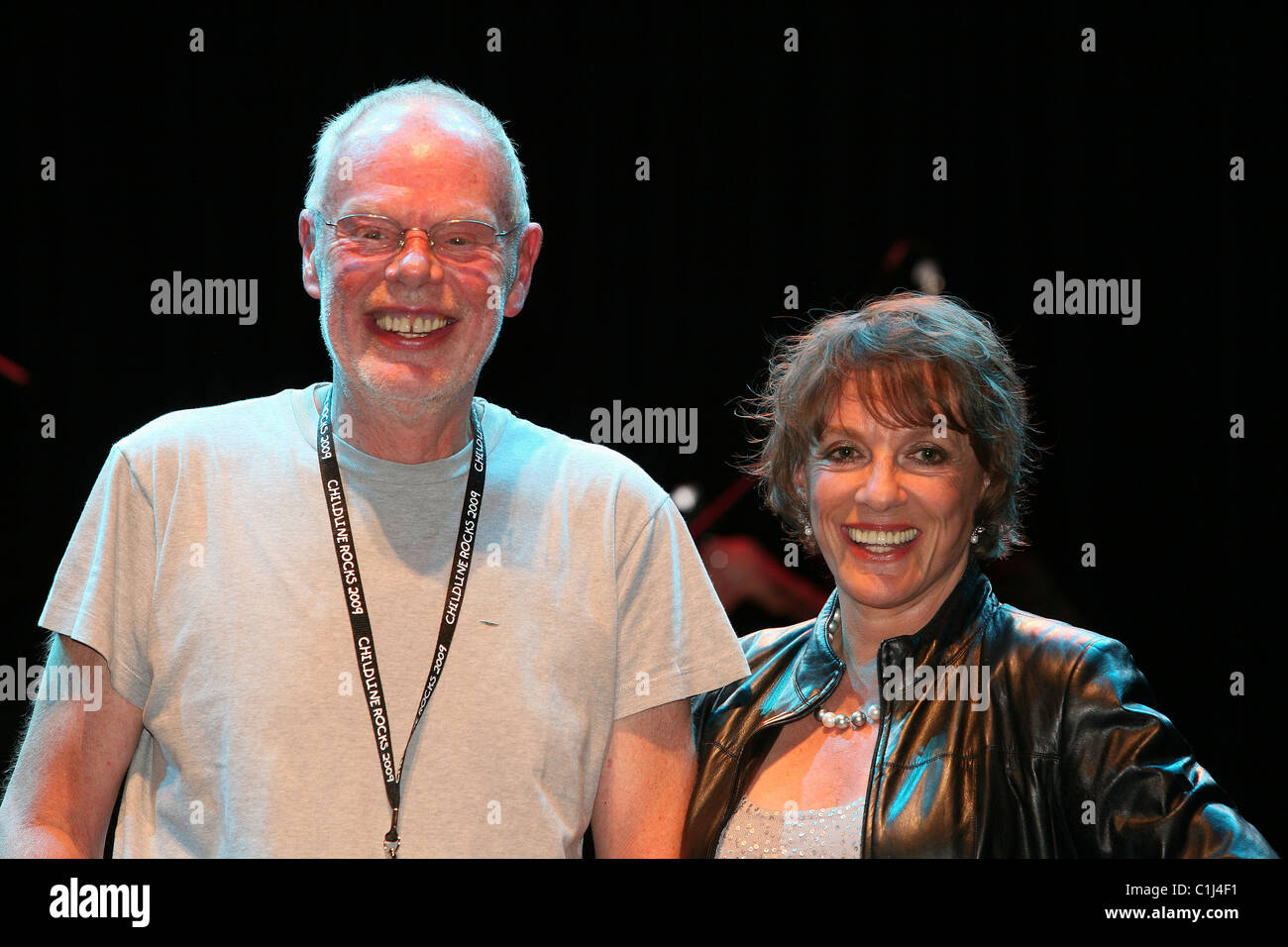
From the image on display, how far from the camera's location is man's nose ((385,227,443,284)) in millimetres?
2359

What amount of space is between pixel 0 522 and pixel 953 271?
275cm

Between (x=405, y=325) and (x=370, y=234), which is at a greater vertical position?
(x=370, y=234)

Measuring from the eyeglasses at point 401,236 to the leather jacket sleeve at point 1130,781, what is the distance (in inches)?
55.7

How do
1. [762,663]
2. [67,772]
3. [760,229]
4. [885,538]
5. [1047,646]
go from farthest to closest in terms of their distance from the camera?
[760,229], [762,663], [885,538], [1047,646], [67,772]

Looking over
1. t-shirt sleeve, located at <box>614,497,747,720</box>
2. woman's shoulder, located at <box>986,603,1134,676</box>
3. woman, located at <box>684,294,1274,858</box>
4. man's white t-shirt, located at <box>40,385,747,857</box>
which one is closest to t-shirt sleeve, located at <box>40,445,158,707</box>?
man's white t-shirt, located at <box>40,385,747,857</box>

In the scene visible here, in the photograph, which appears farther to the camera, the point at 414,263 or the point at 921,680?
the point at 921,680

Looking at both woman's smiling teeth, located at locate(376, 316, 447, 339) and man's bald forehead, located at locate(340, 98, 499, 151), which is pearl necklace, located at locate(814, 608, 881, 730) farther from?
man's bald forehead, located at locate(340, 98, 499, 151)

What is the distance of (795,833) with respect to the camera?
2.52 metres

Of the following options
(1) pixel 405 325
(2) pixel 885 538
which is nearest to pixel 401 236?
(1) pixel 405 325

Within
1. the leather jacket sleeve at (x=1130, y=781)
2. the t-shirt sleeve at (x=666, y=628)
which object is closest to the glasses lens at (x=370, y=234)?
A: the t-shirt sleeve at (x=666, y=628)

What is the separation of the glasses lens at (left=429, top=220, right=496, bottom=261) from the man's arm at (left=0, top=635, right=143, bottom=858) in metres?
0.98

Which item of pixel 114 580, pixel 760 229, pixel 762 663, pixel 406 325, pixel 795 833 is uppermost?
pixel 760 229

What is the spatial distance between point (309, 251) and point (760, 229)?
1525mm

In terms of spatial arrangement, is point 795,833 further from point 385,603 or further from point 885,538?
point 385,603
